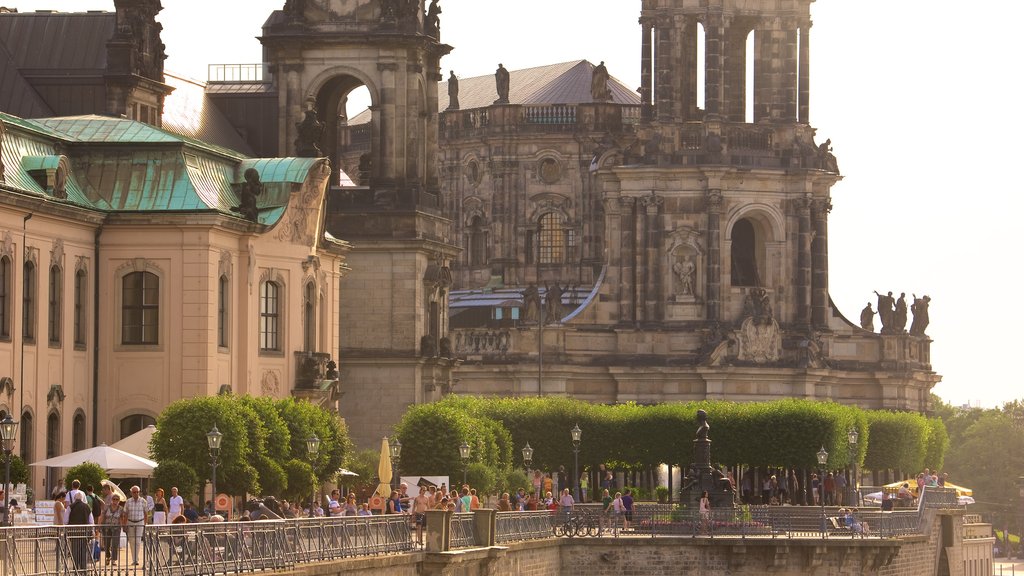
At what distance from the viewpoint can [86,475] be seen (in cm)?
5684

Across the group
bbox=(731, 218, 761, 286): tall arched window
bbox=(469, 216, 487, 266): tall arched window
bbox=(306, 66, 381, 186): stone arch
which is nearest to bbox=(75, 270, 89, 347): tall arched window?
bbox=(306, 66, 381, 186): stone arch

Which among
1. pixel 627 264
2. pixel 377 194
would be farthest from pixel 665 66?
pixel 377 194

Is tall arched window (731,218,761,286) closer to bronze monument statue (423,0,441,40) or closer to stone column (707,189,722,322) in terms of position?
stone column (707,189,722,322)

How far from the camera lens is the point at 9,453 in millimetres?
52469

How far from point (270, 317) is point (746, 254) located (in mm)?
51395

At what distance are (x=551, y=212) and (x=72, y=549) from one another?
317ft

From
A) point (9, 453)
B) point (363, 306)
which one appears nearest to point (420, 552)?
point (9, 453)

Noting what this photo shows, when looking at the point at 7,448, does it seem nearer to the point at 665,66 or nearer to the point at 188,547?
the point at 188,547

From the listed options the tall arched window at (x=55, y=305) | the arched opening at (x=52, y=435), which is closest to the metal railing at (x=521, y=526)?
the arched opening at (x=52, y=435)

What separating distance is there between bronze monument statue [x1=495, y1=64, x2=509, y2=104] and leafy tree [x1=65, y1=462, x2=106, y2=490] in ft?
271

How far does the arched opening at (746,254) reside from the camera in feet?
401

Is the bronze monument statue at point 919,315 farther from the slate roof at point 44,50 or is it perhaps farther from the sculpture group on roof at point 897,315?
the slate roof at point 44,50

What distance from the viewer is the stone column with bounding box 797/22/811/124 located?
12138 centimetres

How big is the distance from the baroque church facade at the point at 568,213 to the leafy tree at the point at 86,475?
21.6 metres
